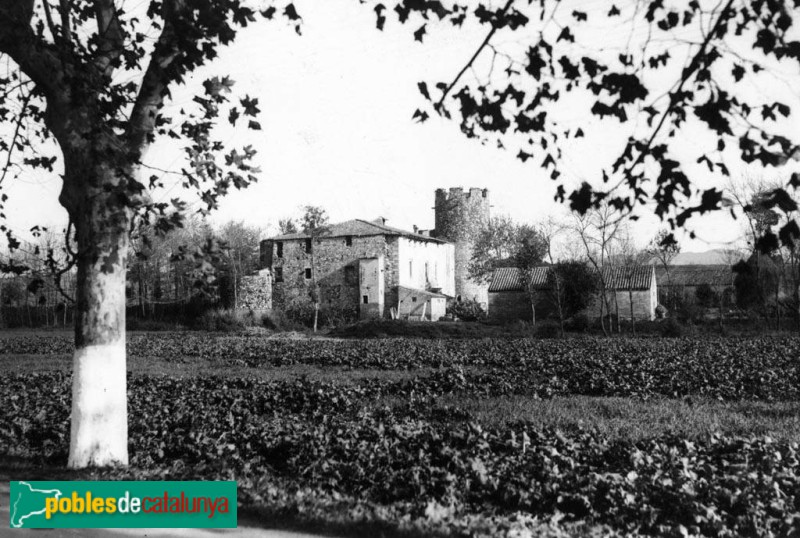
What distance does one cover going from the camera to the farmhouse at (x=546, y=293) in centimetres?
5122

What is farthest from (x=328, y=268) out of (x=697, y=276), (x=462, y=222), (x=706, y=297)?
(x=697, y=276)

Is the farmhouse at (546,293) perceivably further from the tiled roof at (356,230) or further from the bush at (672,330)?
the bush at (672,330)

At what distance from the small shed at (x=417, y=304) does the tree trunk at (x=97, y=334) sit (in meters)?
46.3

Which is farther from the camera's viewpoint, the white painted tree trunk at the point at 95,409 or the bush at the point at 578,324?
the bush at the point at 578,324

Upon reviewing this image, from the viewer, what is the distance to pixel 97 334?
7.07 metres

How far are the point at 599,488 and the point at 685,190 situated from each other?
2893 mm

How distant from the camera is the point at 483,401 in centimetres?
1202

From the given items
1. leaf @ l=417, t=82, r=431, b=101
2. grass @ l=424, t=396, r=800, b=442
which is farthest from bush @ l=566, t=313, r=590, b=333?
leaf @ l=417, t=82, r=431, b=101

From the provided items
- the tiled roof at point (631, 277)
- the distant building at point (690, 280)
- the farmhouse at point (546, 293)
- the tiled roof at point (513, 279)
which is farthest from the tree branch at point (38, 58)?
the distant building at point (690, 280)

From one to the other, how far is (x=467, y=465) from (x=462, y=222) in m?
65.4

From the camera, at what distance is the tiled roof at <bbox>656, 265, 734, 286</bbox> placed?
68.5 metres

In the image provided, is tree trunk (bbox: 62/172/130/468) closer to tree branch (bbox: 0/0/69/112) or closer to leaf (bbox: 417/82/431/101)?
tree branch (bbox: 0/0/69/112)

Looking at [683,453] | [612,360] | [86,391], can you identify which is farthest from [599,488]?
[612,360]

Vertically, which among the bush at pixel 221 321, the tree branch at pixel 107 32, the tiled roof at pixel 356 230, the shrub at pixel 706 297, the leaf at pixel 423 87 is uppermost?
the tiled roof at pixel 356 230
